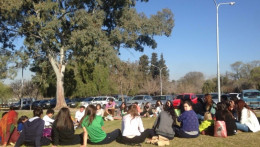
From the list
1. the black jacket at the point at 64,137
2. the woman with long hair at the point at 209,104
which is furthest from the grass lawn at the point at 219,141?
the woman with long hair at the point at 209,104

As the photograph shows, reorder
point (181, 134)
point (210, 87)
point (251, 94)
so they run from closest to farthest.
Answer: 1. point (181, 134)
2. point (251, 94)
3. point (210, 87)

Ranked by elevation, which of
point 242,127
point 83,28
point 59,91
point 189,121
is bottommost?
point 242,127

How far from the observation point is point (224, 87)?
72.9 m

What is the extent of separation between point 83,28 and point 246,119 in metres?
19.8

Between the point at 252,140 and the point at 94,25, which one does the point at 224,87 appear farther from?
the point at 252,140

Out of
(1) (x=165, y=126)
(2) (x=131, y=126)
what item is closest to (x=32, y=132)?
(2) (x=131, y=126)

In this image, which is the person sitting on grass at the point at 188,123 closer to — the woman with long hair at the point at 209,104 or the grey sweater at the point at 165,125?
the grey sweater at the point at 165,125

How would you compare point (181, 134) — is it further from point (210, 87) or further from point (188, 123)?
point (210, 87)

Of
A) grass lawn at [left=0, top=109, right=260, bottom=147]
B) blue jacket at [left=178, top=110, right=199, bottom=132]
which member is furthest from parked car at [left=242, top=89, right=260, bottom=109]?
blue jacket at [left=178, top=110, right=199, bottom=132]

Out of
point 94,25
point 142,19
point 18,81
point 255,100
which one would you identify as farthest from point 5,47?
point 18,81

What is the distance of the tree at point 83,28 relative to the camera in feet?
86.1

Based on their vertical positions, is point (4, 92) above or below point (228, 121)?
above

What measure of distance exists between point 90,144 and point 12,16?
21181 millimetres

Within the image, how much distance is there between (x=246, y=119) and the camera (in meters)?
10.3
